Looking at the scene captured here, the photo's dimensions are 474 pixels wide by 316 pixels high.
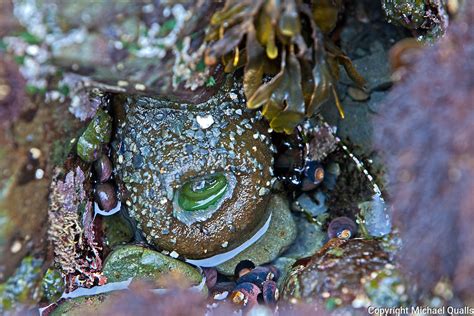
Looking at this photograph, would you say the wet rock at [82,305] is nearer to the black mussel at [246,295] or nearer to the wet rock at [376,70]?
the black mussel at [246,295]

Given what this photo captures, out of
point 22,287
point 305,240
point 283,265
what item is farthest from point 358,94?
point 22,287

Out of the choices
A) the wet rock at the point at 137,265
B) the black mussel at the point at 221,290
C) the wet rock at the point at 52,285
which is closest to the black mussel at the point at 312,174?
the black mussel at the point at 221,290

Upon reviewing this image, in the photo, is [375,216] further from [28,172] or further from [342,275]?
[28,172]

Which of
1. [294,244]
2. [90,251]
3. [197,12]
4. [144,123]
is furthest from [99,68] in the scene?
[294,244]

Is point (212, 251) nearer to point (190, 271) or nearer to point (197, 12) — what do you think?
point (190, 271)

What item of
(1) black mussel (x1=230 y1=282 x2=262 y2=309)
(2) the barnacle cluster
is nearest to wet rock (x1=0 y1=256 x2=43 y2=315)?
(2) the barnacle cluster

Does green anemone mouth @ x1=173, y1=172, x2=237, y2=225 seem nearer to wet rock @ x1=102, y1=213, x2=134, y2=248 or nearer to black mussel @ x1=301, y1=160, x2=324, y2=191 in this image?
wet rock @ x1=102, y1=213, x2=134, y2=248
